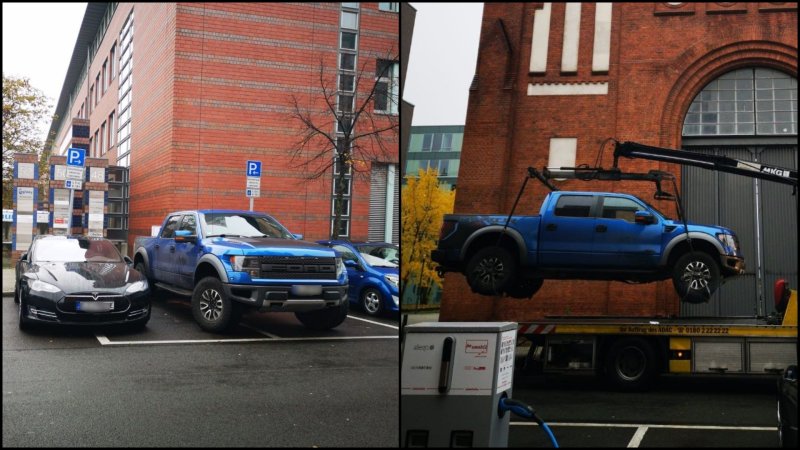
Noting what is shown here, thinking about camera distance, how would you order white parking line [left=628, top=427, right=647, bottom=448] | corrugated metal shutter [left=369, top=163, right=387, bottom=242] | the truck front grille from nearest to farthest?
the truck front grille < corrugated metal shutter [left=369, top=163, right=387, bottom=242] < white parking line [left=628, top=427, right=647, bottom=448]

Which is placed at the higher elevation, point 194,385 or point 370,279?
point 370,279

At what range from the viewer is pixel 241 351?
11.4ft

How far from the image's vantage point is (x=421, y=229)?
468cm

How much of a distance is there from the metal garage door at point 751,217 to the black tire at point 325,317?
2.51 m

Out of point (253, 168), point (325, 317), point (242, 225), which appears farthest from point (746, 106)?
point (242, 225)

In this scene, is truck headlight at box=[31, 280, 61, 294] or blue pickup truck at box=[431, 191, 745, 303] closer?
truck headlight at box=[31, 280, 61, 294]

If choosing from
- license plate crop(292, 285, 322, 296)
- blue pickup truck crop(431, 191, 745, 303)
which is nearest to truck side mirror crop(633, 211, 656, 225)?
blue pickup truck crop(431, 191, 745, 303)

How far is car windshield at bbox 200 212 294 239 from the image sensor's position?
3354 mm

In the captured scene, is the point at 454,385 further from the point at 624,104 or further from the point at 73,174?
the point at 624,104

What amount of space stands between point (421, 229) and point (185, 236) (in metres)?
1.78

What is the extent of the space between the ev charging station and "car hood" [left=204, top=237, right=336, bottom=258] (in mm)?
644

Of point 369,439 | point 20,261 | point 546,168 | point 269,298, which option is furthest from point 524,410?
point 20,261

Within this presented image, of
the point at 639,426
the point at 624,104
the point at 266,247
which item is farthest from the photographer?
the point at 624,104

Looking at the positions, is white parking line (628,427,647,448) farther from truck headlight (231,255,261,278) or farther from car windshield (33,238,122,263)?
car windshield (33,238,122,263)
